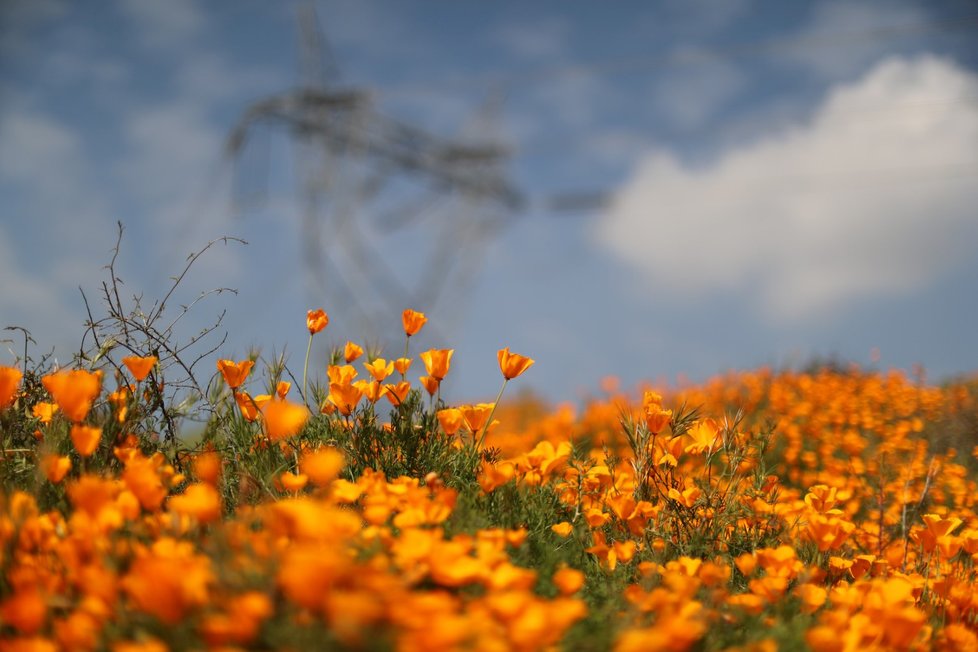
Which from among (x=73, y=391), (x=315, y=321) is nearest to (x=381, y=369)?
(x=315, y=321)

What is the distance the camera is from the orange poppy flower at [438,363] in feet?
6.43

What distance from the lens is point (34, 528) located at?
4.33 ft

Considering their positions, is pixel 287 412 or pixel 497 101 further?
pixel 497 101

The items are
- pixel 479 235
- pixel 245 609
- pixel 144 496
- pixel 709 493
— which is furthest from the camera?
pixel 479 235

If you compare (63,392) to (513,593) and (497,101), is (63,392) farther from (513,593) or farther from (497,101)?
(497,101)

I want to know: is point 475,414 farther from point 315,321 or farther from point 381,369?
point 315,321

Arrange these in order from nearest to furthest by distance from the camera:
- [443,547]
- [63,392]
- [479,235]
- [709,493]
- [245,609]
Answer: [245,609], [443,547], [63,392], [709,493], [479,235]

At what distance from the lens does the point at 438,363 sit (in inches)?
77.7

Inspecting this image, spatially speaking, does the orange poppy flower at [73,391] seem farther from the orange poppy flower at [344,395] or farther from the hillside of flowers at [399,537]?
the orange poppy flower at [344,395]

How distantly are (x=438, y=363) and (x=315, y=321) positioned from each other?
0.43 metres

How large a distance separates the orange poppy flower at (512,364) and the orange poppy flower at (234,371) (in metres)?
0.69

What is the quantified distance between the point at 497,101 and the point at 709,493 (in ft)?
39.8

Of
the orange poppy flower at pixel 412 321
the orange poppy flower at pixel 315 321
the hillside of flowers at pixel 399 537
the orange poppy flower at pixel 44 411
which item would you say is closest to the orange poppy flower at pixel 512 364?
the hillside of flowers at pixel 399 537

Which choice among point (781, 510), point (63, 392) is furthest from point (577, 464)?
point (63, 392)
